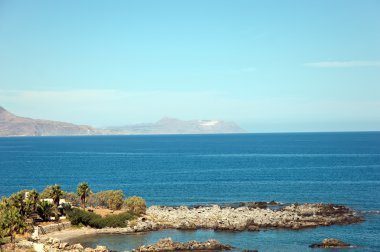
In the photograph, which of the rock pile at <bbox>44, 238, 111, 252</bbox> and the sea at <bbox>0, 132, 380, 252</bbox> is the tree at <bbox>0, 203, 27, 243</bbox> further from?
the sea at <bbox>0, 132, 380, 252</bbox>

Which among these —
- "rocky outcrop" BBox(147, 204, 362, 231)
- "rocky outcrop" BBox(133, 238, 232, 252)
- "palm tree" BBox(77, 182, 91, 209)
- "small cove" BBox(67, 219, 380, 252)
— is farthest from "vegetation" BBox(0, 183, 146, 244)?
"rocky outcrop" BBox(133, 238, 232, 252)

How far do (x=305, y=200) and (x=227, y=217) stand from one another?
29.4m

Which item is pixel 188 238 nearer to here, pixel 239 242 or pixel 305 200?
pixel 239 242

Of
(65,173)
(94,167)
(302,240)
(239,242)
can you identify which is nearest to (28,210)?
(239,242)

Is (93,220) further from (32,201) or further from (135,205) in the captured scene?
(32,201)

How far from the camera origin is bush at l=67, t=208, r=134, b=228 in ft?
240

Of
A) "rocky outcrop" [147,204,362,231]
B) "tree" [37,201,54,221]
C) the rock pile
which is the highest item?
"tree" [37,201,54,221]

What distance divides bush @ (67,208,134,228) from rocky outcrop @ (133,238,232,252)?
14.4 meters

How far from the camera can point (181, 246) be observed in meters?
60.5

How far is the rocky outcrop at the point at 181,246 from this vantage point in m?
59.6

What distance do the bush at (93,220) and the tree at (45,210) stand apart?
3.18 m

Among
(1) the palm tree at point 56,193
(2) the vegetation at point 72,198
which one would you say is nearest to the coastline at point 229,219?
(1) the palm tree at point 56,193

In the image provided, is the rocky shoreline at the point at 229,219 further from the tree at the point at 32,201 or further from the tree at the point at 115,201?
Result: the tree at the point at 32,201

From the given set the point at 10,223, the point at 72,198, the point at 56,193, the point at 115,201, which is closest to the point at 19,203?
the point at 56,193
